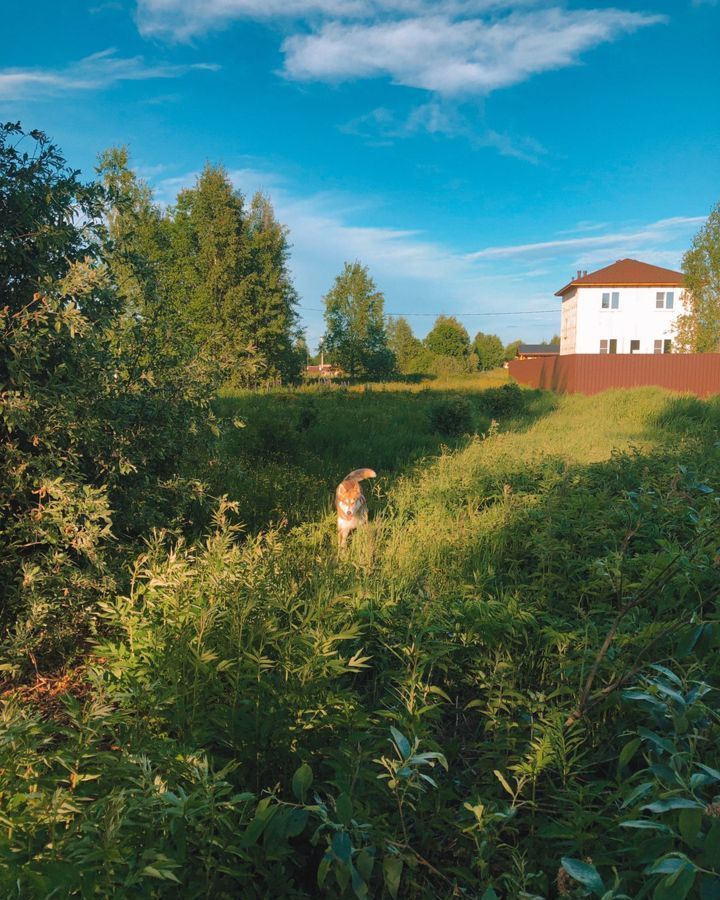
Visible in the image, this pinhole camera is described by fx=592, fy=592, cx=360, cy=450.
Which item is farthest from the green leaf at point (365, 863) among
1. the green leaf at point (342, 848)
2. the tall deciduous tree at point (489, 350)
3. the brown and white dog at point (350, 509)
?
the tall deciduous tree at point (489, 350)

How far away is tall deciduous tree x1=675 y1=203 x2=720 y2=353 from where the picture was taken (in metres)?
28.8

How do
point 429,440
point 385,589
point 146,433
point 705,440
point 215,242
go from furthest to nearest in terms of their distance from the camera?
1. point 215,242
2. point 429,440
3. point 705,440
4. point 146,433
5. point 385,589

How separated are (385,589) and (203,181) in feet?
95.9

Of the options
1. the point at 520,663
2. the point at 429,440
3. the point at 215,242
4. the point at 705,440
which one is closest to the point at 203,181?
the point at 215,242

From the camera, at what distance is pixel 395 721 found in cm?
233

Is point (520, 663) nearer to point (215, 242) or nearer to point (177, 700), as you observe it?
point (177, 700)

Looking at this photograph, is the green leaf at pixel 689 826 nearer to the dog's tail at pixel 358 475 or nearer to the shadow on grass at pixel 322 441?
the shadow on grass at pixel 322 441

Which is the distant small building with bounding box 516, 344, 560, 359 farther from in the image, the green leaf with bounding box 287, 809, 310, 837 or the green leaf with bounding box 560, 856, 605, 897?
the green leaf with bounding box 560, 856, 605, 897

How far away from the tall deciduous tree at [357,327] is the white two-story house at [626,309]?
13569 millimetres

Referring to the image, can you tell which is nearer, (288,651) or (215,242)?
(288,651)

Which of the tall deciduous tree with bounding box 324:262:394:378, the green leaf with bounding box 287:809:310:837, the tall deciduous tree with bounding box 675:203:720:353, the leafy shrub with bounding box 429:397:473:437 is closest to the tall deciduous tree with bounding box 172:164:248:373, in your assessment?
the tall deciduous tree with bounding box 324:262:394:378

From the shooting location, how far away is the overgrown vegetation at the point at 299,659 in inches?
58.8

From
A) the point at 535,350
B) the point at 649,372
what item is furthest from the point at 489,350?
the point at 649,372

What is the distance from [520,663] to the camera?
9.25 ft
